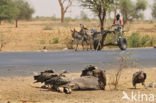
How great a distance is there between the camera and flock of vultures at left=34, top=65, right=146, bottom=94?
9695 millimetres

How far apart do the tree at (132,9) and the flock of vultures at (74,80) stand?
51.9 meters

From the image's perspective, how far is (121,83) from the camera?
12.1 meters

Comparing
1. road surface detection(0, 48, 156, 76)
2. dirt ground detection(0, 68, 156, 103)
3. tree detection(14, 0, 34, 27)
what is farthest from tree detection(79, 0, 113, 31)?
tree detection(14, 0, 34, 27)

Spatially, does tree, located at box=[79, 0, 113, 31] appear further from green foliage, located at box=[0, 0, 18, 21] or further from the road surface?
green foliage, located at box=[0, 0, 18, 21]

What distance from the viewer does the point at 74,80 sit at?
398 inches

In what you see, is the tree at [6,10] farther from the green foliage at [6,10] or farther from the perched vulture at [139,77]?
the perched vulture at [139,77]

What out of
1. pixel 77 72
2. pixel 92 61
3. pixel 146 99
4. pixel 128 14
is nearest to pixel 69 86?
pixel 146 99

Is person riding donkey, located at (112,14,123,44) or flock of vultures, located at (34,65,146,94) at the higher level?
person riding donkey, located at (112,14,123,44)

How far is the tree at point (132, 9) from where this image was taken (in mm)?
63266

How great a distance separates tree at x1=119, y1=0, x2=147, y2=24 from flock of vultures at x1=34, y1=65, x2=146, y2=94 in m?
51.9

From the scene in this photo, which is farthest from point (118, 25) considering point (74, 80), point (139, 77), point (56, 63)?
point (74, 80)

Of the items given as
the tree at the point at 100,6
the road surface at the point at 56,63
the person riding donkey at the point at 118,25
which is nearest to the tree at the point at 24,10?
the tree at the point at 100,6

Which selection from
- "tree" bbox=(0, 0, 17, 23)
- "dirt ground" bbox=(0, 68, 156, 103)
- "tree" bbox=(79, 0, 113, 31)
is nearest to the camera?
"dirt ground" bbox=(0, 68, 156, 103)

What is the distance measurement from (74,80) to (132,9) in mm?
56652
